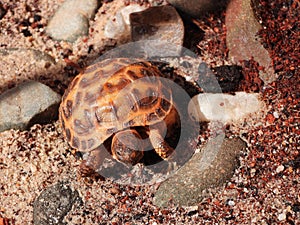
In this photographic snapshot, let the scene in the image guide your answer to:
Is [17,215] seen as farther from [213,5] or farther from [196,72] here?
[213,5]

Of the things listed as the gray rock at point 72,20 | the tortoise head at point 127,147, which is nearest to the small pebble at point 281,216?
the tortoise head at point 127,147

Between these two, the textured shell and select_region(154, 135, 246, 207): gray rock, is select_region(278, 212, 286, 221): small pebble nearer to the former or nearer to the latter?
select_region(154, 135, 246, 207): gray rock

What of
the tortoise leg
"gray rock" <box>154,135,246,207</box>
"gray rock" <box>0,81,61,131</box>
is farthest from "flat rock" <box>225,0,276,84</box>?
"gray rock" <box>0,81,61,131</box>

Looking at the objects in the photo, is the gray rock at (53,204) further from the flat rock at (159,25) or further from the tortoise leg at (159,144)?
the flat rock at (159,25)

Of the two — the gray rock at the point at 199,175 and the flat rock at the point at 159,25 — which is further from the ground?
the flat rock at the point at 159,25

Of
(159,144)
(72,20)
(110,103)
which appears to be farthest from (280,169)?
(72,20)

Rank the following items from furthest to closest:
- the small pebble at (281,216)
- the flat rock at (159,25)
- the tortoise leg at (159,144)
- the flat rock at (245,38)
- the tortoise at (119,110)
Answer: the flat rock at (159,25) → the flat rock at (245,38) → the tortoise leg at (159,144) → the tortoise at (119,110) → the small pebble at (281,216)

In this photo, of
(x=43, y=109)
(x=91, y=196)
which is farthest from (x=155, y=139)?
(x=43, y=109)
